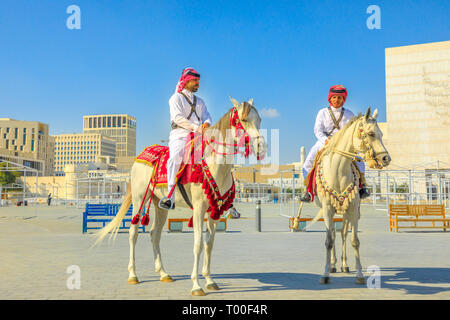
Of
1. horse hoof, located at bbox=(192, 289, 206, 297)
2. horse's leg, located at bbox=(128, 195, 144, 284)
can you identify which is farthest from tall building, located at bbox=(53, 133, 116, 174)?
horse hoof, located at bbox=(192, 289, 206, 297)

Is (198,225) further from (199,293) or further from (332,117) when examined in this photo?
(332,117)

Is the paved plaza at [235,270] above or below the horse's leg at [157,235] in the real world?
below

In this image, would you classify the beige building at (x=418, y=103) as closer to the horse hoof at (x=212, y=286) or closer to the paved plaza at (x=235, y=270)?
the paved plaza at (x=235, y=270)

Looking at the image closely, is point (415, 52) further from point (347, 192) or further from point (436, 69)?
point (347, 192)

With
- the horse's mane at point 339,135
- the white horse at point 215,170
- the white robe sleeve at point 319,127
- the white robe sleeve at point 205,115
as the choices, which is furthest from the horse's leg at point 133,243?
the white robe sleeve at point 319,127

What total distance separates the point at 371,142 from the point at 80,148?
197837mm

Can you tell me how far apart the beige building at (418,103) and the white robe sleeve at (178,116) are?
72.5 m

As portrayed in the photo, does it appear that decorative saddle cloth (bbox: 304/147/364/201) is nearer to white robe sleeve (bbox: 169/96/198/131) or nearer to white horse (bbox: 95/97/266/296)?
white horse (bbox: 95/97/266/296)

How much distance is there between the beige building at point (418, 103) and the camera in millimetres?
71000

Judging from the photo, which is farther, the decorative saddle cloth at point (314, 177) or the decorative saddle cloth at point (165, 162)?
the decorative saddle cloth at point (314, 177)

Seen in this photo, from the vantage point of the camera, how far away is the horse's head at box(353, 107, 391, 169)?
20.0 feet

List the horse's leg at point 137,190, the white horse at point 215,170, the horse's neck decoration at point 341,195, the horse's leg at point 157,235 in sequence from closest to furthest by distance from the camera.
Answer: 1. the white horse at point 215,170
2. the horse's neck decoration at point 341,195
3. the horse's leg at point 157,235
4. the horse's leg at point 137,190

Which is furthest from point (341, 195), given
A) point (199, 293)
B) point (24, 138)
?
point (24, 138)

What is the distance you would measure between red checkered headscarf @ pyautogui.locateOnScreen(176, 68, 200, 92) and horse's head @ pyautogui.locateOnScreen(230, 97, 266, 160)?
1310mm
